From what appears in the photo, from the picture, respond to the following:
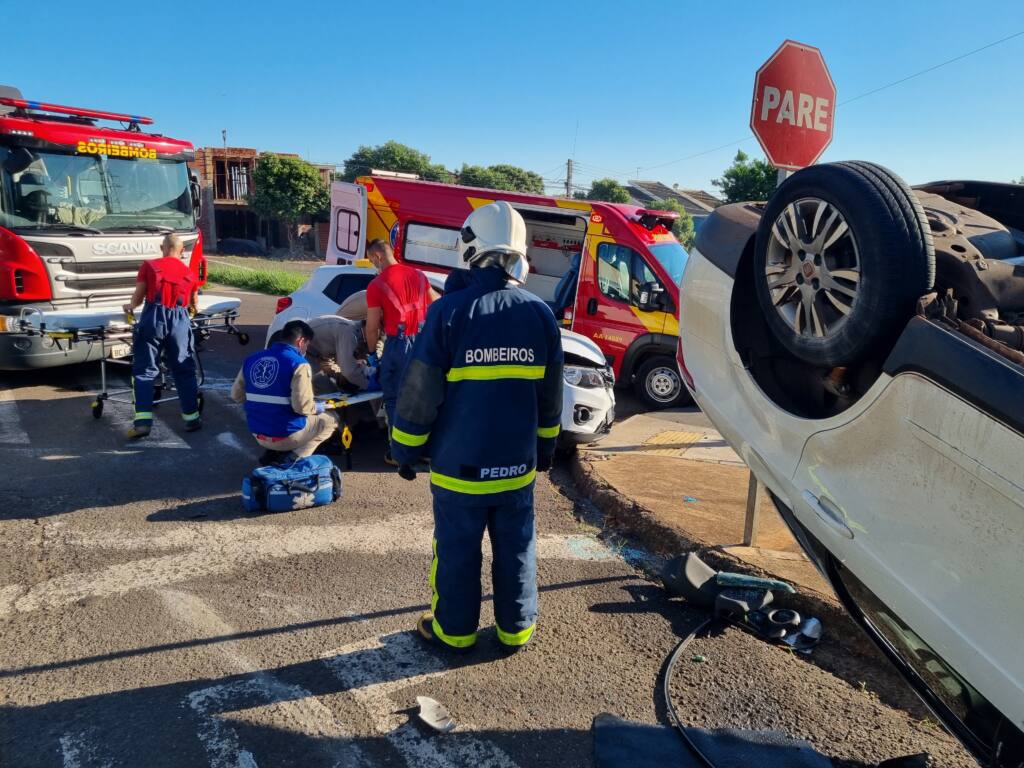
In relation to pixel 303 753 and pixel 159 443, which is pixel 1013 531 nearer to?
pixel 303 753

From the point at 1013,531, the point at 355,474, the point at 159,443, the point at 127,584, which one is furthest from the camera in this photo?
the point at 159,443

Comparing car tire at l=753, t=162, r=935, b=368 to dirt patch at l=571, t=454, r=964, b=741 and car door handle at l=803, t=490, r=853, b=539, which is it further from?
dirt patch at l=571, t=454, r=964, b=741

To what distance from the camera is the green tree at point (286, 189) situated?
132ft

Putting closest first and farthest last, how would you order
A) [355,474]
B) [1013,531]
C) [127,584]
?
[1013,531], [127,584], [355,474]

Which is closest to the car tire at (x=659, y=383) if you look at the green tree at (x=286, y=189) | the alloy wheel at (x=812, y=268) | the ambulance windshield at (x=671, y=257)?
the ambulance windshield at (x=671, y=257)

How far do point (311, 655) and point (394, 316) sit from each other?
333 cm

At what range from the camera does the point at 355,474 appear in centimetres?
628

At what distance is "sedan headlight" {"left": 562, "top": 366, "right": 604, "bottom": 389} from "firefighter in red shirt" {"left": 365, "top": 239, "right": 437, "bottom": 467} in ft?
4.56

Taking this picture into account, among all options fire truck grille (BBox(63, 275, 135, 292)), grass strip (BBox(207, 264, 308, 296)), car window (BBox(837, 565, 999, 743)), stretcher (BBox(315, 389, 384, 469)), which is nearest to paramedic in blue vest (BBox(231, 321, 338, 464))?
stretcher (BBox(315, 389, 384, 469))

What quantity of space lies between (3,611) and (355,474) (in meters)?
2.78

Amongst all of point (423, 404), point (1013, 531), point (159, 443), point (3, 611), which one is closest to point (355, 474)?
point (159, 443)

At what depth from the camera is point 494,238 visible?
3.39m

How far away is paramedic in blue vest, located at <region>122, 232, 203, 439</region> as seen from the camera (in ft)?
22.3

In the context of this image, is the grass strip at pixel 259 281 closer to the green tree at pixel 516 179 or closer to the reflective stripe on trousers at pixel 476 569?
the reflective stripe on trousers at pixel 476 569
